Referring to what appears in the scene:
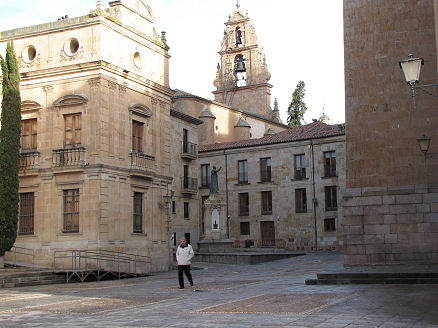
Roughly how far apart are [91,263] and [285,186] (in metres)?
Result: 24.6

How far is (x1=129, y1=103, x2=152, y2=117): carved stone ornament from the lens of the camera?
28.8 m

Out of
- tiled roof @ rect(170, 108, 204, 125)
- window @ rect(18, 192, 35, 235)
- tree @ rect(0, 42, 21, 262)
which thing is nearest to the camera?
tree @ rect(0, 42, 21, 262)

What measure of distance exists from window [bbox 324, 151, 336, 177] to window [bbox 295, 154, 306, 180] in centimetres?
181

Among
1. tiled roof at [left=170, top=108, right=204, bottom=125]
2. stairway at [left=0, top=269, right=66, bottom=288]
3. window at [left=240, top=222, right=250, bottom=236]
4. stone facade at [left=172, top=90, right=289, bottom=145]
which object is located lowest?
stairway at [left=0, top=269, right=66, bottom=288]

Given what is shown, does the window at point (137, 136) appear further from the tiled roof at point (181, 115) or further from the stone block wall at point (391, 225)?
the tiled roof at point (181, 115)

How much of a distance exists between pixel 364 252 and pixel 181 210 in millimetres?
25951

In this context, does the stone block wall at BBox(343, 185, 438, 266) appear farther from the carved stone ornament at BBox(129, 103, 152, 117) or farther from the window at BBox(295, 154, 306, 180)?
the window at BBox(295, 154, 306, 180)

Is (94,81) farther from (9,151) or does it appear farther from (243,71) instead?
(243,71)

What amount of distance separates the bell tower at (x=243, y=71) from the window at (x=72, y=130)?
151ft

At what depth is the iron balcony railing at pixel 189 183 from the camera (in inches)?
1774

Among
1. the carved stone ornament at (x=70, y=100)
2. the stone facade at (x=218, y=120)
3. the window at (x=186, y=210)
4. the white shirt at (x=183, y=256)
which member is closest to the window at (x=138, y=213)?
the carved stone ornament at (x=70, y=100)

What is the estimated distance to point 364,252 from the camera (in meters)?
19.5

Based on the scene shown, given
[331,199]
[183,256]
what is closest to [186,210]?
[331,199]

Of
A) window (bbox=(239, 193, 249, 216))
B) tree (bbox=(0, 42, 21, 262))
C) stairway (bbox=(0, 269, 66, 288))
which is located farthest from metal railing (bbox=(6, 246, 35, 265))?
window (bbox=(239, 193, 249, 216))
